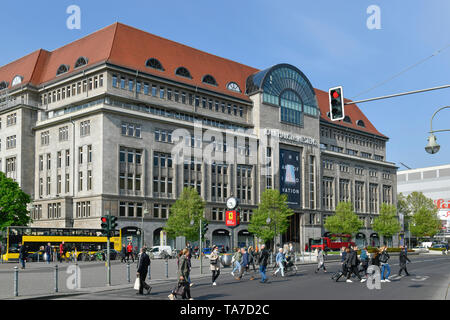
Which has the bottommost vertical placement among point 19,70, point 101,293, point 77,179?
point 101,293

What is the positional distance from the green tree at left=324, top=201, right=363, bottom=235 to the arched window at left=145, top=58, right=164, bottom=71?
1488 inches

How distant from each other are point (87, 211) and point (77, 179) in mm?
4695

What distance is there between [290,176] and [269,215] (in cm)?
1510

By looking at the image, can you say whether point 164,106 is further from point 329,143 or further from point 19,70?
point 329,143

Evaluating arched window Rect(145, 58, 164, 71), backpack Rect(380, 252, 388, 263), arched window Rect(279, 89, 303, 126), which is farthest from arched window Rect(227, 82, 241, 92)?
backpack Rect(380, 252, 388, 263)

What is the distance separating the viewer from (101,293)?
21781 millimetres

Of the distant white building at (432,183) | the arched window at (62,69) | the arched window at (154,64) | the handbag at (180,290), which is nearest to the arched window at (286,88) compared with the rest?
the arched window at (154,64)

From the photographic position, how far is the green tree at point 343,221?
3563 inches

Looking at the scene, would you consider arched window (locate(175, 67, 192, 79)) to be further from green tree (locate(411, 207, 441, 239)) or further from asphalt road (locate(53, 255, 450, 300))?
green tree (locate(411, 207, 441, 239))

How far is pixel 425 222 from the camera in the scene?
377 ft

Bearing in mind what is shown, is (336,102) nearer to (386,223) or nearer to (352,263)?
(352,263)

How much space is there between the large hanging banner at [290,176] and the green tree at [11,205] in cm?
3888

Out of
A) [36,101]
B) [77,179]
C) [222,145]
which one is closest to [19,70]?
[36,101]

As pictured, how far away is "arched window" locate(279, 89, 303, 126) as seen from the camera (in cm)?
8838
